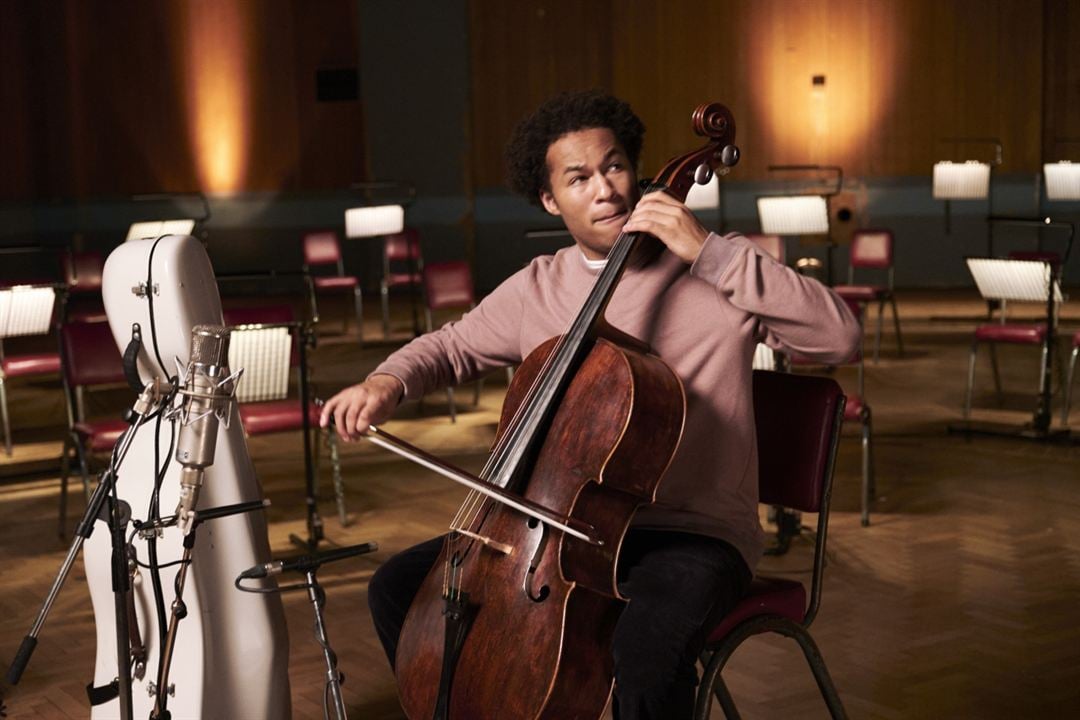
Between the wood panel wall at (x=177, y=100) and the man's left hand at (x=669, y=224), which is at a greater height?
the wood panel wall at (x=177, y=100)

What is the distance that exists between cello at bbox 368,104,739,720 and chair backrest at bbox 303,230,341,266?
7.20m

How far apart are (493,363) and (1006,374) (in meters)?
5.41

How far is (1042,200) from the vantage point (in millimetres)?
11352

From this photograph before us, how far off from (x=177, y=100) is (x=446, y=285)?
607cm

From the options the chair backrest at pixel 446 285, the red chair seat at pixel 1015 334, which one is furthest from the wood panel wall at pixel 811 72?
the red chair seat at pixel 1015 334

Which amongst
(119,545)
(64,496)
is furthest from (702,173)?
(64,496)

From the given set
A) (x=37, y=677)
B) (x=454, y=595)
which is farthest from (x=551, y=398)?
(x=37, y=677)

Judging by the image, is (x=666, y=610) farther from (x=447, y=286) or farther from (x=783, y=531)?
(x=447, y=286)

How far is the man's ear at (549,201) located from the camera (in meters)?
2.33

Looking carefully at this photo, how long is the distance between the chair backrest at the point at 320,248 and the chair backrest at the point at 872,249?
345cm

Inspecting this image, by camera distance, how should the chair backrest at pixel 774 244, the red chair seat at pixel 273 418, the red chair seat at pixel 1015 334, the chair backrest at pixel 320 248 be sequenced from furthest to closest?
1. the chair backrest at pixel 320 248
2. the chair backrest at pixel 774 244
3. the red chair seat at pixel 1015 334
4. the red chair seat at pixel 273 418

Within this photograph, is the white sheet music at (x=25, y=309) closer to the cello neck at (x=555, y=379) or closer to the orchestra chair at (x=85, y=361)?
the orchestra chair at (x=85, y=361)

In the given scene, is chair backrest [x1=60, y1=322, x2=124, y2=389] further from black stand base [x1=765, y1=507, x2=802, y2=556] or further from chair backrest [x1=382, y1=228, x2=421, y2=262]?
chair backrest [x1=382, y1=228, x2=421, y2=262]

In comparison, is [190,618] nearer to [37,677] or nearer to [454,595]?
[454,595]
